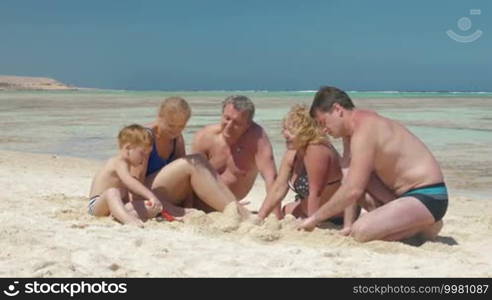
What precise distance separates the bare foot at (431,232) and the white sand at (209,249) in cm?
11

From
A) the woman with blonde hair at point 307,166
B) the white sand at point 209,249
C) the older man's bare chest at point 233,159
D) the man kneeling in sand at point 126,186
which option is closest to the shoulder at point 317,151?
the woman with blonde hair at point 307,166

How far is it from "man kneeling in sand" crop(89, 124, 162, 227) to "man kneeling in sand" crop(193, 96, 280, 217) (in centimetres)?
70

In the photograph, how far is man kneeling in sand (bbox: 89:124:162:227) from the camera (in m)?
5.28

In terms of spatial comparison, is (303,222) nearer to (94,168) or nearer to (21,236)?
(21,236)

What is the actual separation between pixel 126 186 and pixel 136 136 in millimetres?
406

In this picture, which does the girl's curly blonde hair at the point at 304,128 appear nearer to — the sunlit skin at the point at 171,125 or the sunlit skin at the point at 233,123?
the sunlit skin at the point at 233,123

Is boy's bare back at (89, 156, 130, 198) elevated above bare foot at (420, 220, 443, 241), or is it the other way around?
boy's bare back at (89, 156, 130, 198)

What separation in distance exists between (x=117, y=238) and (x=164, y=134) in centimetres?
127

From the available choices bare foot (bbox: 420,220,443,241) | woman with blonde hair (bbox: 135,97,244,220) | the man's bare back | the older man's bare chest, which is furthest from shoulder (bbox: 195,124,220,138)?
bare foot (bbox: 420,220,443,241)

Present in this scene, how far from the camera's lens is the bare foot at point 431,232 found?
5055 millimetres

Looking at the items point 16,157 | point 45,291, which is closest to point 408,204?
point 45,291

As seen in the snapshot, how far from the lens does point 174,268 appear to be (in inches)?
155

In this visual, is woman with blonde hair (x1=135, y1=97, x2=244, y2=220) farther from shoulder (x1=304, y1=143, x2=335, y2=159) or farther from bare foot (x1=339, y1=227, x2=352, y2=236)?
bare foot (x1=339, y1=227, x2=352, y2=236)

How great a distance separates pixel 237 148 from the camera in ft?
19.4
